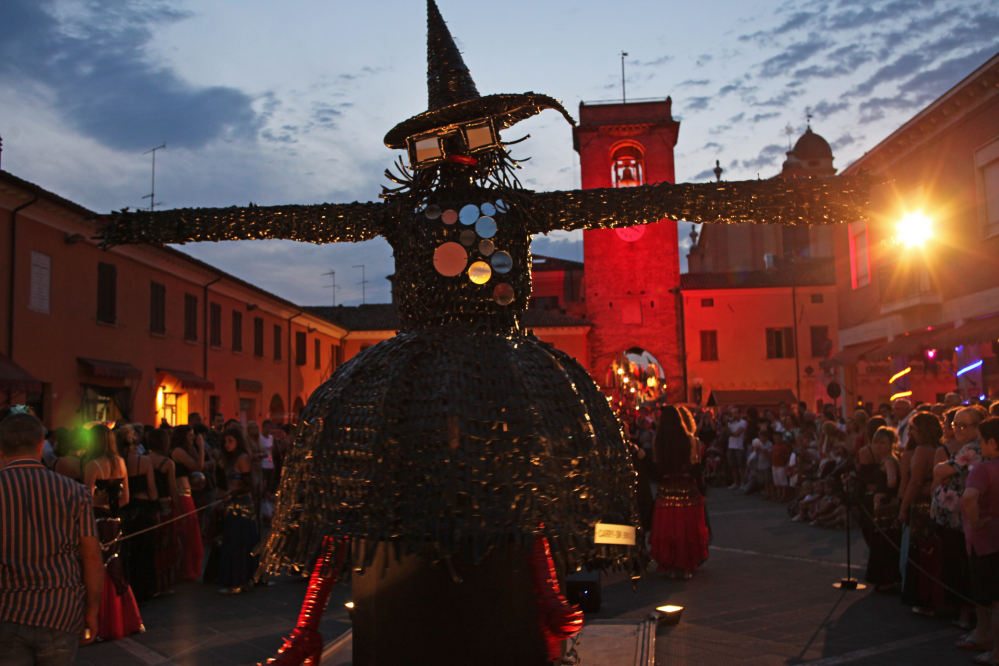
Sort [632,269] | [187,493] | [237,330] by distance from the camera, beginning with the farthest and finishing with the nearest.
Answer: [632,269], [237,330], [187,493]

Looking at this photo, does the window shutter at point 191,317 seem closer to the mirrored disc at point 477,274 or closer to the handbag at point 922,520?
the handbag at point 922,520

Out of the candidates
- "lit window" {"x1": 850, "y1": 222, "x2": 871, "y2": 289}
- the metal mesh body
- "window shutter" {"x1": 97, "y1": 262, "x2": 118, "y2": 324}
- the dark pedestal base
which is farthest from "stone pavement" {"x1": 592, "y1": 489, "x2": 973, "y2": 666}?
"window shutter" {"x1": 97, "y1": 262, "x2": 118, "y2": 324}

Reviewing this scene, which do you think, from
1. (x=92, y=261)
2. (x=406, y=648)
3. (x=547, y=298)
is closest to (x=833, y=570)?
(x=406, y=648)

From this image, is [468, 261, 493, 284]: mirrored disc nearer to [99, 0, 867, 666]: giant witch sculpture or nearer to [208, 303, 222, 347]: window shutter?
[99, 0, 867, 666]: giant witch sculpture

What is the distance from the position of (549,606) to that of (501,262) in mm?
1092

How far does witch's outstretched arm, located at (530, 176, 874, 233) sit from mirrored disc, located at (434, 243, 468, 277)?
52cm

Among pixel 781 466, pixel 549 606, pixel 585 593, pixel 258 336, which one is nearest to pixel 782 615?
pixel 585 593

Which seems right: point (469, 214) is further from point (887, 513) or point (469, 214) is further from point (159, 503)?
point (887, 513)

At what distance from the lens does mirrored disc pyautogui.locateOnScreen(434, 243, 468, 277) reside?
262cm

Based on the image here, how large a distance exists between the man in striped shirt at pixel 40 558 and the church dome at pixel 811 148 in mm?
44029

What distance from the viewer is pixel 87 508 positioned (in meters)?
3.20

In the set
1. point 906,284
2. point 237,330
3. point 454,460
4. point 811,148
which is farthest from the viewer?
point 811,148

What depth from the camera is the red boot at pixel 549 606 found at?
2191 mm

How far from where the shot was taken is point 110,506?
6070mm
